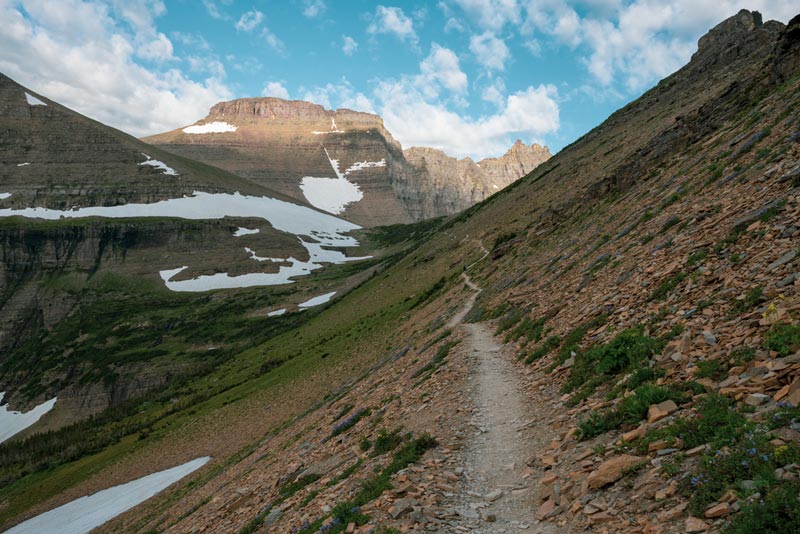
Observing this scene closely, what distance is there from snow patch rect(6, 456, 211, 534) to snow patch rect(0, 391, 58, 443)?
76990 millimetres

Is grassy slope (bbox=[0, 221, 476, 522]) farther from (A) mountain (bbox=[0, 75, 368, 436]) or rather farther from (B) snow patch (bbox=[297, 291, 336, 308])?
(B) snow patch (bbox=[297, 291, 336, 308])

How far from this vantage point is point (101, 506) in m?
41.3

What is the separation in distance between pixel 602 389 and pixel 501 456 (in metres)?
3.03

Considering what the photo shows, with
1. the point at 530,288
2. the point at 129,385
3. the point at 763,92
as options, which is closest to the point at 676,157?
the point at 763,92

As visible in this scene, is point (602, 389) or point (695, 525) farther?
point (602, 389)

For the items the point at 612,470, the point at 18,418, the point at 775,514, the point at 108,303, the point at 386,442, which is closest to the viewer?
the point at 775,514

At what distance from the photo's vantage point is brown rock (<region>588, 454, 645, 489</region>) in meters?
7.66

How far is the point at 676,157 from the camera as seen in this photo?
98.6 feet

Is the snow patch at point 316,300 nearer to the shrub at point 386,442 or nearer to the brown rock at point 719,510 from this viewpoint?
the shrub at point 386,442

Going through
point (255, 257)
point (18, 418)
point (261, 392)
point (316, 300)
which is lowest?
point (261, 392)

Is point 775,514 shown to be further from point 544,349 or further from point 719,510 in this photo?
point 544,349

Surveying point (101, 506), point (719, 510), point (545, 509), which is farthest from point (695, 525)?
point (101, 506)

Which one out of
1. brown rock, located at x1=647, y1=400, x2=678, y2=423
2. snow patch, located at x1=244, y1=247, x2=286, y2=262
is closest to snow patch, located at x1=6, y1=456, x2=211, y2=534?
brown rock, located at x1=647, y1=400, x2=678, y2=423

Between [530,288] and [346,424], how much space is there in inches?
515
